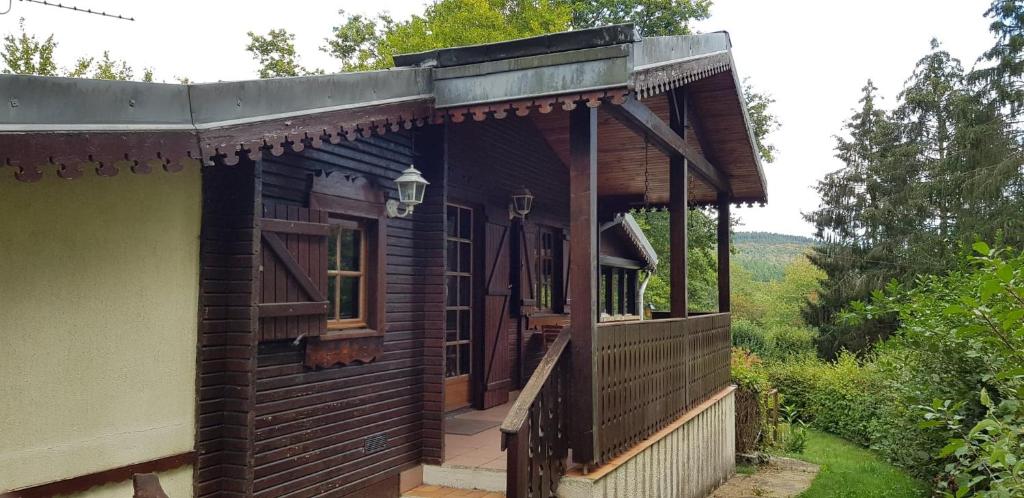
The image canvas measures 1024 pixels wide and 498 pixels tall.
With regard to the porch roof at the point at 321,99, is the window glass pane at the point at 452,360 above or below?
below

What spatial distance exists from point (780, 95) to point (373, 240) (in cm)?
2565

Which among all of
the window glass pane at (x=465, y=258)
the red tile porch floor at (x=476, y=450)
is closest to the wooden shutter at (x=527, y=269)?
the window glass pane at (x=465, y=258)

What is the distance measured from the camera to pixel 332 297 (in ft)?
16.6

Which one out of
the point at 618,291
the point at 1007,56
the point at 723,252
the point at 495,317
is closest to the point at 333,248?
the point at 495,317

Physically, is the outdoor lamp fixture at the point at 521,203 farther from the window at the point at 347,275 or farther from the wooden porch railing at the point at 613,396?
the window at the point at 347,275

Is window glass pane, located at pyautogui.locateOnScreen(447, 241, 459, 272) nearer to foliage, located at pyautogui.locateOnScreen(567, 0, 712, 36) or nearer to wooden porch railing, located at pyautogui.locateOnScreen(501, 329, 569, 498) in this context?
wooden porch railing, located at pyautogui.locateOnScreen(501, 329, 569, 498)

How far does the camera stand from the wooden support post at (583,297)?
16.6 feet

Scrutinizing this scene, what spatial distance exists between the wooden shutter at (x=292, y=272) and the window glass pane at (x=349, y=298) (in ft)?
1.18

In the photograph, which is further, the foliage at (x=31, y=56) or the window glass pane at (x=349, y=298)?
the foliage at (x=31, y=56)

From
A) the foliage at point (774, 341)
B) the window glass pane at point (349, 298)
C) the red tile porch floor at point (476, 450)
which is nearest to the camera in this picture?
the window glass pane at point (349, 298)

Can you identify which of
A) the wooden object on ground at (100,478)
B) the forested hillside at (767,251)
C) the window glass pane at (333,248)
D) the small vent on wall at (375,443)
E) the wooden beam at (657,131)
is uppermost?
the forested hillside at (767,251)

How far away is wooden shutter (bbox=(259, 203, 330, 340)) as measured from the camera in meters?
4.34

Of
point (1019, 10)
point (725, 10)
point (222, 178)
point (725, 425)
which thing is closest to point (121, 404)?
point (222, 178)

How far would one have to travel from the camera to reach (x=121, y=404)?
378cm
